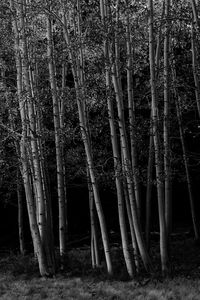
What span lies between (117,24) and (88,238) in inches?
Result: 283

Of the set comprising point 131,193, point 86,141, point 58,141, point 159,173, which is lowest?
point 131,193

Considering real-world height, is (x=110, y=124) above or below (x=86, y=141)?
above

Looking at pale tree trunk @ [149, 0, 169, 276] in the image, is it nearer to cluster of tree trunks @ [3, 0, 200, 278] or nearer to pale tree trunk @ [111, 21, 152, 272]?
cluster of tree trunks @ [3, 0, 200, 278]

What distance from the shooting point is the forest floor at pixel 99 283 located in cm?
661

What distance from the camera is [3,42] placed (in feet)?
29.9

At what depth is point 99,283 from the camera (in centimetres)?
720

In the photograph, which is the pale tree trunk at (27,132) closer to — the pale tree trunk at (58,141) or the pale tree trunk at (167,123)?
the pale tree trunk at (58,141)

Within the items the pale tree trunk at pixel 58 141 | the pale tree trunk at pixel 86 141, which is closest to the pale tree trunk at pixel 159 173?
the pale tree trunk at pixel 86 141

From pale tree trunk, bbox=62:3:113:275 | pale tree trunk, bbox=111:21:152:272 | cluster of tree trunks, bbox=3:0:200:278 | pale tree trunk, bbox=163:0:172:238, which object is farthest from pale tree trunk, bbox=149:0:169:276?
pale tree trunk, bbox=62:3:113:275

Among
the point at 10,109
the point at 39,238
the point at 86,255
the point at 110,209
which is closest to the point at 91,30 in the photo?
the point at 10,109

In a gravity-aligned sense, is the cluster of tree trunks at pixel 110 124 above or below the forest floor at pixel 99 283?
above

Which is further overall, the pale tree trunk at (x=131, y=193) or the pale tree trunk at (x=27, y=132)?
the pale tree trunk at (x=27, y=132)


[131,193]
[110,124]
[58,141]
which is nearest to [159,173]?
[131,193]

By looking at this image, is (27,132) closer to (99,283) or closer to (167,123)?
(167,123)
